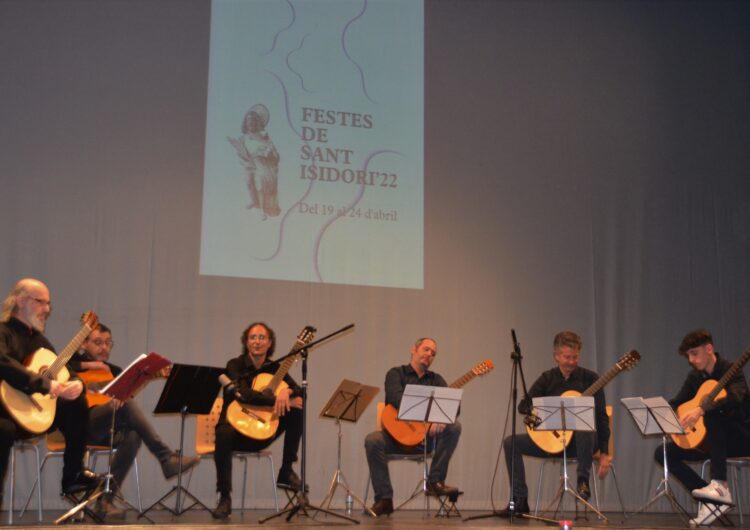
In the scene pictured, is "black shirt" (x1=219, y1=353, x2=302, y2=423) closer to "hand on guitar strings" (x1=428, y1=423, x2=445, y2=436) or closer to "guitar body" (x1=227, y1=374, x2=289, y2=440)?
"guitar body" (x1=227, y1=374, x2=289, y2=440)

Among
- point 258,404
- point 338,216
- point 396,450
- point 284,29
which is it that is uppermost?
point 284,29

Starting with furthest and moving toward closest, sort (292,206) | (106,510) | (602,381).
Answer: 1. (292,206)
2. (602,381)
3. (106,510)

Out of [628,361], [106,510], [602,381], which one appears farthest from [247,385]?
[628,361]

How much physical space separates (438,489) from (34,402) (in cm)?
274

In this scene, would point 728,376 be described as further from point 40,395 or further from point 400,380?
point 40,395

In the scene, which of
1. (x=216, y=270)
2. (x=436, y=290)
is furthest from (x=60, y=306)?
(x=436, y=290)

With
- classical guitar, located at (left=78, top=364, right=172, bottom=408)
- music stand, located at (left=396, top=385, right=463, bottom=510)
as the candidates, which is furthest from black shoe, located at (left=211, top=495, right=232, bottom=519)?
music stand, located at (left=396, top=385, right=463, bottom=510)

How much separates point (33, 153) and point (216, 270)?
165cm

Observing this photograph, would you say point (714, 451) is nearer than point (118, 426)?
Yes

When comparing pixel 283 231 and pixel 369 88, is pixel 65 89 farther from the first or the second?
pixel 369 88

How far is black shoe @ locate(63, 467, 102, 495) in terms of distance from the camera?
14.5ft

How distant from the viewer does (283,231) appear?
6.62 meters

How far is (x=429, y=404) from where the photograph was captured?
17.6 ft

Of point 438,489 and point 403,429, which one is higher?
point 403,429
